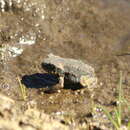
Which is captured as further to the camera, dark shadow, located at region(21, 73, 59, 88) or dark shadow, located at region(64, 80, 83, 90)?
dark shadow, located at region(21, 73, 59, 88)

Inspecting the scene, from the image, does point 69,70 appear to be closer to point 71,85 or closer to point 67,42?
point 71,85

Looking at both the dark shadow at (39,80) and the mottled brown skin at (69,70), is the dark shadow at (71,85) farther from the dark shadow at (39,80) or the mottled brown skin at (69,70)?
the dark shadow at (39,80)

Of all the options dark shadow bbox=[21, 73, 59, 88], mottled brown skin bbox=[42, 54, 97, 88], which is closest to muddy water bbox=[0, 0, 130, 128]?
dark shadow bbox=[21, 73, 59, 88]

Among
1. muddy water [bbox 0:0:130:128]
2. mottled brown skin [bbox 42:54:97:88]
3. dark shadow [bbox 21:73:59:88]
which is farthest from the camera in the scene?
dark shadow [bbox 21:73:59:88]

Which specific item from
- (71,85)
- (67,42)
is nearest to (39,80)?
(71,85)

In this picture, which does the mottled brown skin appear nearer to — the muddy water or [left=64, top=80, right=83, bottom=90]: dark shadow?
[left=64, top=80, right=83, bottom=90]: dark shadow
